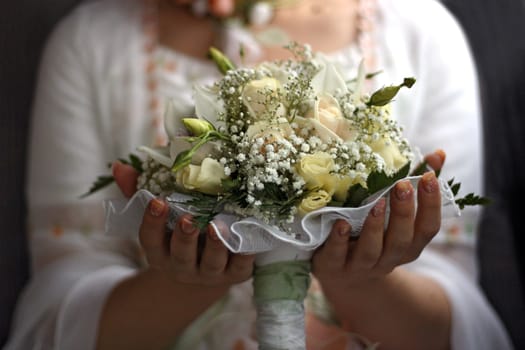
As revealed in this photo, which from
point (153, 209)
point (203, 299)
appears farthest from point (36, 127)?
point (153, 209)

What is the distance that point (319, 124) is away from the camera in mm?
695

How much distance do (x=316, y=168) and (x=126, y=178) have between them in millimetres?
256

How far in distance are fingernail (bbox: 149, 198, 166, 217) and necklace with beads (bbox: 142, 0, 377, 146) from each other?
0.44 m

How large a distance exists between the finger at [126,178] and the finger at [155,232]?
72mm

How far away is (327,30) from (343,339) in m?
0.50

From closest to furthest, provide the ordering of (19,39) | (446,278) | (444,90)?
(446,278) < (444,90) < (19,39)

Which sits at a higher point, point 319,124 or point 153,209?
point 319,124

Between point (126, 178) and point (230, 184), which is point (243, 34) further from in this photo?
point (230, 184)

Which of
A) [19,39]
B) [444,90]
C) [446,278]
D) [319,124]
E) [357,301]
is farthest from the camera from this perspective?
[19,39]

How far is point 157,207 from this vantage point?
2.39ft

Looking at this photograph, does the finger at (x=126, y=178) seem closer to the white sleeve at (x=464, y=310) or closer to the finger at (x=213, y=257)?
the finger at (x=213, y=257)

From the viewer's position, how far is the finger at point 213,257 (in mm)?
719

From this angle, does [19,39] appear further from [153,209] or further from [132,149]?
Answer: [153,209]

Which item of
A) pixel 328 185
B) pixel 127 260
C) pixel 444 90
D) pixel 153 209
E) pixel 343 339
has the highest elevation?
pixel 444 90
